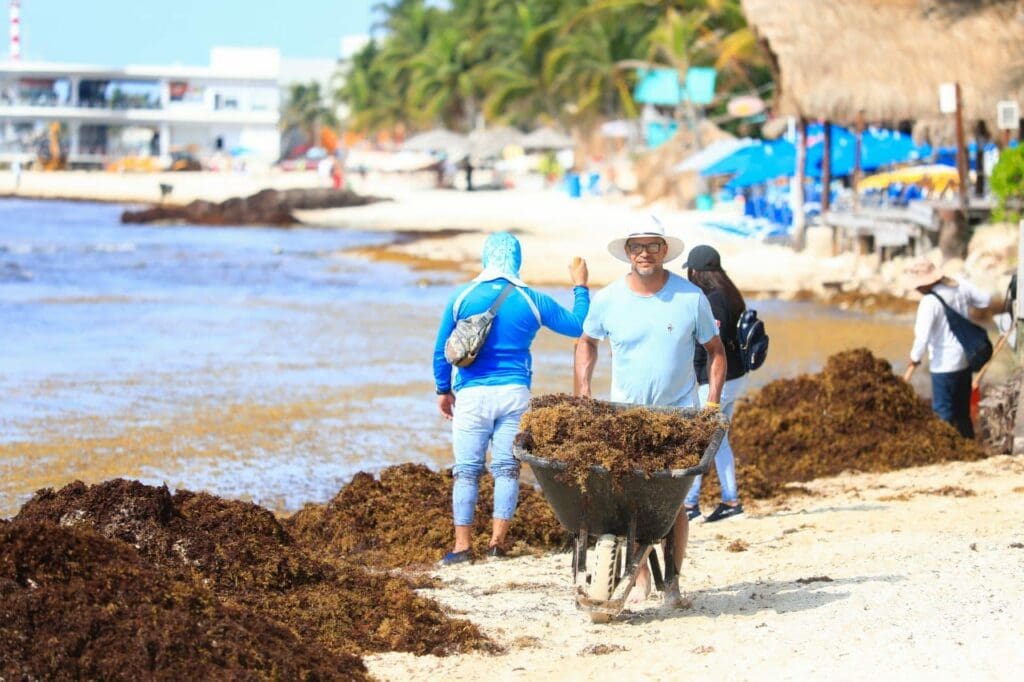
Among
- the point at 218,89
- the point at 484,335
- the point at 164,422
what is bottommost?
the point at 164,422

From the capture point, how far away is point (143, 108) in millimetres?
108375

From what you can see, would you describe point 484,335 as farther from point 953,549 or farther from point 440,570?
point 953,549

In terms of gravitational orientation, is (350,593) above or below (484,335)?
below

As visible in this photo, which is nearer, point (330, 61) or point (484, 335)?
point (484, 335)

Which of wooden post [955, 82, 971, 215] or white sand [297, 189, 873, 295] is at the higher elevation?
wooden post [955, 82, 971, 215]

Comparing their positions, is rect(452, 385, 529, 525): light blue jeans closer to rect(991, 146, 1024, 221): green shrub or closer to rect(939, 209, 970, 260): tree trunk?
rect(991, 146, 1024, 221): green shrub

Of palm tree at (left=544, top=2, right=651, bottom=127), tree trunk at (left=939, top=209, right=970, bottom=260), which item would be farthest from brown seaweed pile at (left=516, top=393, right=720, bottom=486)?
palm tree at (left=544, top=2, right=651, bottom=127)

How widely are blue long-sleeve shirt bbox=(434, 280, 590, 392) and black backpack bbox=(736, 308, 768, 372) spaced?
1.21 m

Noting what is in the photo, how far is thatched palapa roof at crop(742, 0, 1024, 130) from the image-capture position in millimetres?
23828

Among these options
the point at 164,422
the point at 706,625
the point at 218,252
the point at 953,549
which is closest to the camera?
the point at 706,625

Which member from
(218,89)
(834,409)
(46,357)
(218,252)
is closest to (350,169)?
(218,89)

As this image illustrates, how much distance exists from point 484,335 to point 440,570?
1.16 meters

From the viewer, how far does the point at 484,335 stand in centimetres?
703

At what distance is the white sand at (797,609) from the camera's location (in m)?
5.36
